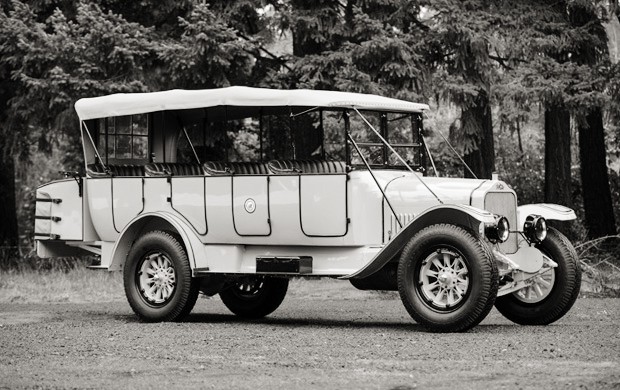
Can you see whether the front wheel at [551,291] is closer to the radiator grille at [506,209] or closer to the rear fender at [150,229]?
the radiator grille at [506,209]

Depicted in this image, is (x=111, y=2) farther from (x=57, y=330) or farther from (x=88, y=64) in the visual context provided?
(x=57, y=330)

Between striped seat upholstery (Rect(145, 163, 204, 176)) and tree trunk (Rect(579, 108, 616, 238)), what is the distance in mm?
11569

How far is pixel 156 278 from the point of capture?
42.3ft

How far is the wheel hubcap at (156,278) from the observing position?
12.8m

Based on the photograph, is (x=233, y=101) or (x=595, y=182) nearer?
(x=233, y=101)

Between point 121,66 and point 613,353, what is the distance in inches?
459

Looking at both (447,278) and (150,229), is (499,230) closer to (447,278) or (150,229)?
(447,278)

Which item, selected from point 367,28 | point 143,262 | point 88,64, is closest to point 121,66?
point 88,64

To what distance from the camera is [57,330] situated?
1188 cm

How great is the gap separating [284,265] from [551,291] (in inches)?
107

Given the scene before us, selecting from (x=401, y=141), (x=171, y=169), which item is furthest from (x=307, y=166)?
(x=171, y=169)

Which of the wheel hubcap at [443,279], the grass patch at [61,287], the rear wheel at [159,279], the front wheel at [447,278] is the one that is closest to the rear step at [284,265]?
the rear wheel at [159,279]

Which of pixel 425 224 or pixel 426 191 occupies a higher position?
pixel 426 191

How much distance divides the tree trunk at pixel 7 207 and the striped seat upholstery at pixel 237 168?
12.3m
